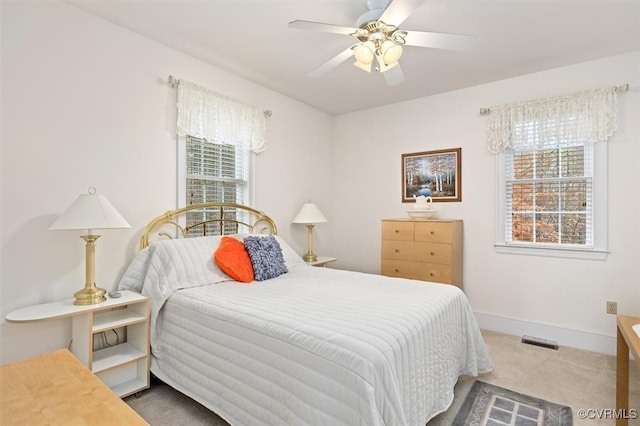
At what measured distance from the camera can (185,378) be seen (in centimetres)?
212

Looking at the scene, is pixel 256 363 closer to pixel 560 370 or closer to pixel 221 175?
pixel 221 175

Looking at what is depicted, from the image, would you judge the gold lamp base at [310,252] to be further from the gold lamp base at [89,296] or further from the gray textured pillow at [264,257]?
the gold lamp base at [89,296]

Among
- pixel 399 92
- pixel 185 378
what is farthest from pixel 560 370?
pixel 399 92

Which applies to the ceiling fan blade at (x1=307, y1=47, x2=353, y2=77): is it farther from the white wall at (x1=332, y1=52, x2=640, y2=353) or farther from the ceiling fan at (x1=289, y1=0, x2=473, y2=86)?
the white wall at (x1=332, y1=52, x2=640, y2=353)

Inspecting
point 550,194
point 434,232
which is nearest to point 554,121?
point 550,194

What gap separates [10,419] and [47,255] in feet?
4.79

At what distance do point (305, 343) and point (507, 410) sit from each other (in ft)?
5.00

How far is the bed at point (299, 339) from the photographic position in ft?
4.74

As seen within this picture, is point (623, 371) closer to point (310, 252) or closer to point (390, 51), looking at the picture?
point (390, 51)

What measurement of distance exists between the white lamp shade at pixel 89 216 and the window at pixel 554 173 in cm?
358

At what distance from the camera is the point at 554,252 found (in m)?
3.26

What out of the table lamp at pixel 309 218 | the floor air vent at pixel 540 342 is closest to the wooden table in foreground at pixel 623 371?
the floor air vent at pixel 540 342

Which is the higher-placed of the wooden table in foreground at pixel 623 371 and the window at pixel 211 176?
the window at pixel 211 176

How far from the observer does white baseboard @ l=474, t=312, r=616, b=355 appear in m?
2.99
